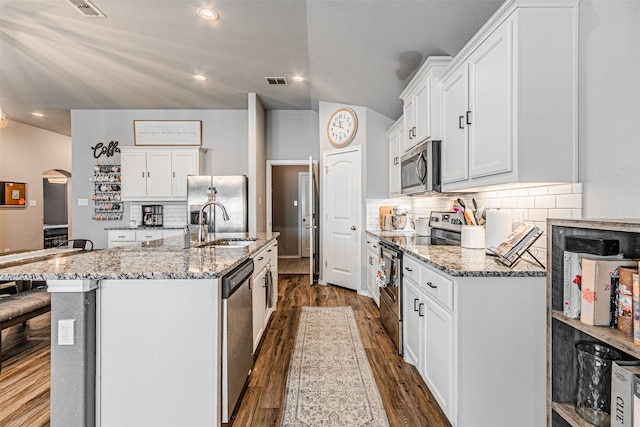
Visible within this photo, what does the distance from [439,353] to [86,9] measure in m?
3.69

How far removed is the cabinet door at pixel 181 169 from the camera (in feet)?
17.7

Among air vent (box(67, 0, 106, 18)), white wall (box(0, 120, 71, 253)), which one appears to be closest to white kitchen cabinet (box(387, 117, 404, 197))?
air vent (box(67, 0, 106, 18))

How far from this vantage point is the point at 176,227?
540 cm

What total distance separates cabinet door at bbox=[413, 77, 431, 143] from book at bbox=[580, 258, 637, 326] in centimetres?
174

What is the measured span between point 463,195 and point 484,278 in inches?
58.0

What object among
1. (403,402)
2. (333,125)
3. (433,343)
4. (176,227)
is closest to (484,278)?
(433,343)

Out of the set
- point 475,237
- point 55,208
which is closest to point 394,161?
point 475,237

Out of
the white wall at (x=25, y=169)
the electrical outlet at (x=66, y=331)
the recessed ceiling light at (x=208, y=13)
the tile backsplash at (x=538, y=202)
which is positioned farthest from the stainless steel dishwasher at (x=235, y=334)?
the white wall at (x=25, y=169)

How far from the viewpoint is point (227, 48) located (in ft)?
11.5

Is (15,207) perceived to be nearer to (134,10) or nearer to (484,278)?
(134,10)

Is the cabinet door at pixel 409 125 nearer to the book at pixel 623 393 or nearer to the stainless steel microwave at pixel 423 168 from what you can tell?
the stainless steel microwave at pixel 423 168

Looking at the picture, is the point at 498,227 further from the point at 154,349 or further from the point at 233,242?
the point at 233,242

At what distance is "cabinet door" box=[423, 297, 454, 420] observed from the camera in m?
1.71

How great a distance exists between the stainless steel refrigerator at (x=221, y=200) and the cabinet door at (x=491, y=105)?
358 centimetres
